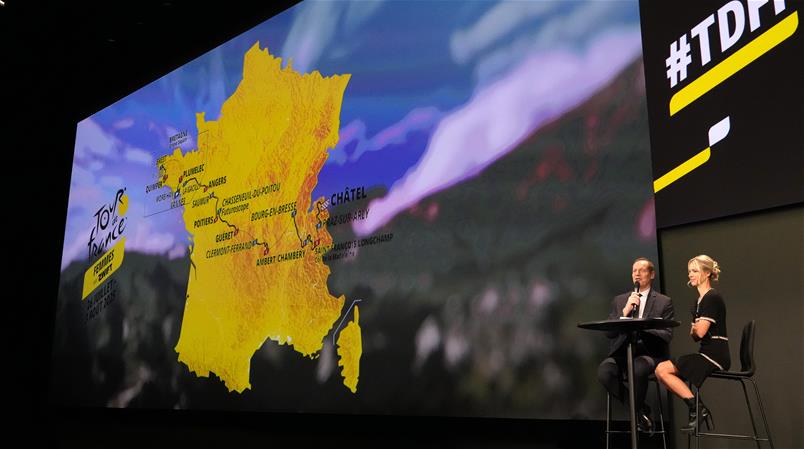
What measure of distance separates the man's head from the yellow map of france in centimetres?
205

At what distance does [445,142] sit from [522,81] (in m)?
0.63

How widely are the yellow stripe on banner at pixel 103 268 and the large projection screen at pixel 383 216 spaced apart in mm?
58

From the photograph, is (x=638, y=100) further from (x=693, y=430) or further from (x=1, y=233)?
(x=1, y=233)

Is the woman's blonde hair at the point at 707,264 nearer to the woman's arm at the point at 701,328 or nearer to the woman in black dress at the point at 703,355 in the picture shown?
the woman in black dress at the point at 703,355

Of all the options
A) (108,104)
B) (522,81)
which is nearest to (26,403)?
(108,104)

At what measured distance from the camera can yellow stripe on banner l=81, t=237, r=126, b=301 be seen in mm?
7301

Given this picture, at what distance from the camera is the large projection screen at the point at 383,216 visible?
4250mm

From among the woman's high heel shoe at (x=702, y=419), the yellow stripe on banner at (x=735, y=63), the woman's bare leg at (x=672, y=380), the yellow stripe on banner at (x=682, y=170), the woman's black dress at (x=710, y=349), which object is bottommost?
the woman's high heel shoe at (x=702, y=419)

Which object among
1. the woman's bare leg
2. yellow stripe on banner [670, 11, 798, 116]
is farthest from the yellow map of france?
yellow stripe on banner [670, 11, 798, 116]

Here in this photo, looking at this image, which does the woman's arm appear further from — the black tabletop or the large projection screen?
the large projection screen

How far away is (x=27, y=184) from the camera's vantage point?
8.37 metres

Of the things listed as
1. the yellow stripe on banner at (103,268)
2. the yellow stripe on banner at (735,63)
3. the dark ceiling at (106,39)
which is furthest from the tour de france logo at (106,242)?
the yellow stripe on banner at (735,63)

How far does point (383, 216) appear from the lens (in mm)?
5160

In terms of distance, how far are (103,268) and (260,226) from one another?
2.48 m
